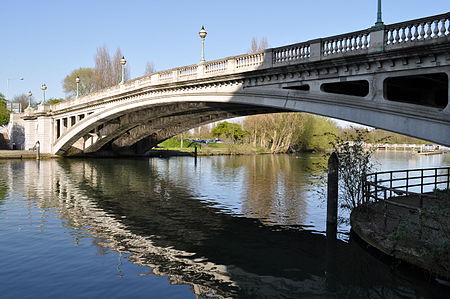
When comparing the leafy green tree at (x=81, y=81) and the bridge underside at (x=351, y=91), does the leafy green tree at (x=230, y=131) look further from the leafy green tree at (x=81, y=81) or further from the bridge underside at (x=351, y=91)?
the bridge underside at (x=351, y=91)

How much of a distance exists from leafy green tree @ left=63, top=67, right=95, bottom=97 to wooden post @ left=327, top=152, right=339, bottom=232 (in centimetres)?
6549

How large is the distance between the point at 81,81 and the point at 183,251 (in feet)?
229

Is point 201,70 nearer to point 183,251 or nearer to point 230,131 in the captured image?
point 183,251

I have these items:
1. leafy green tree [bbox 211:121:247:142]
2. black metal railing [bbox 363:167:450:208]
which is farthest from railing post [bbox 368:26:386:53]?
leafy green tree [bbox 211:121:247:142]

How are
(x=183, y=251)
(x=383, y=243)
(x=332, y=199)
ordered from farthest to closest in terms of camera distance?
1. (x=332, y=199)
2. (x=183, y=251)
3. (x=383, y=243)

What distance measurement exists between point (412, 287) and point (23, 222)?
11.6 metres

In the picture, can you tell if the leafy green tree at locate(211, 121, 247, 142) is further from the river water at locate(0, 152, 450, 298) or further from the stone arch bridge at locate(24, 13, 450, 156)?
the river water at locate(0, 152, 450, 298)

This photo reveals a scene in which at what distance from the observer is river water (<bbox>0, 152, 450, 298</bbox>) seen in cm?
848

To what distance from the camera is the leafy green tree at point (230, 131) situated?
7129 centimetres

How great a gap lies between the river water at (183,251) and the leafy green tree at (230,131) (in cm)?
5055

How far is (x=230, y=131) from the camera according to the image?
241 ft

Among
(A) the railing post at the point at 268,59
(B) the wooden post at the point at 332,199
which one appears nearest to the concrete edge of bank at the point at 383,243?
(B) the wooden post at the point at 332,199

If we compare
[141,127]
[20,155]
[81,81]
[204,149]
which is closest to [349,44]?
[141,127]

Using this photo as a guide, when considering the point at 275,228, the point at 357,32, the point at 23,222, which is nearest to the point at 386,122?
the point at 357,32
